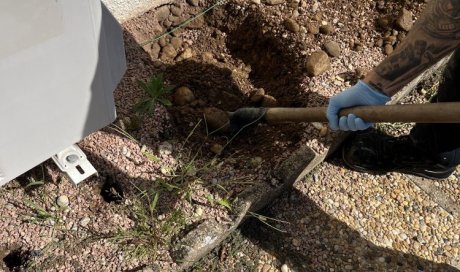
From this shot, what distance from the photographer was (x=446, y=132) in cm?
233

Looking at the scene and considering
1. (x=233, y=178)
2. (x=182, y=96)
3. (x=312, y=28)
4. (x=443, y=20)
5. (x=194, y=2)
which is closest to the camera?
(x=443, y=20)

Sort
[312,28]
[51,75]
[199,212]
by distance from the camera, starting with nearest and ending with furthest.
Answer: [51,75], [199,212], [312,28]

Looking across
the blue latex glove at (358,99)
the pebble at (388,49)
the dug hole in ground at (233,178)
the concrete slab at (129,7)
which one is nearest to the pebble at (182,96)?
the dug hole in ground at (233,178)

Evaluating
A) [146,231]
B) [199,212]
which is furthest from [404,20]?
[146,231]

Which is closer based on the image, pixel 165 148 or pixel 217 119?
pixel 165 148

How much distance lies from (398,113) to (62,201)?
1422 mm

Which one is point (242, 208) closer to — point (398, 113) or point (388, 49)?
point (398, 113)

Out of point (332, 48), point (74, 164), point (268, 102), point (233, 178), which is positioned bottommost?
point (233, 178)

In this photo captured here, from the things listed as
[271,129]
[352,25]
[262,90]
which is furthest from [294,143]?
[352,25]

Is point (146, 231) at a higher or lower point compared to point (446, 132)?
lower

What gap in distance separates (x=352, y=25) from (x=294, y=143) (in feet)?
2.90

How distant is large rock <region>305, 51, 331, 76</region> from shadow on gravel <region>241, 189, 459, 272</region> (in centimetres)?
71

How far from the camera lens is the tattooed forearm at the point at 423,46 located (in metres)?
1.62

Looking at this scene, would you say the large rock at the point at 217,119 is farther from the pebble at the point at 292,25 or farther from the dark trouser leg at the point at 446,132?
the dark trouser leg at the point at 446,132
